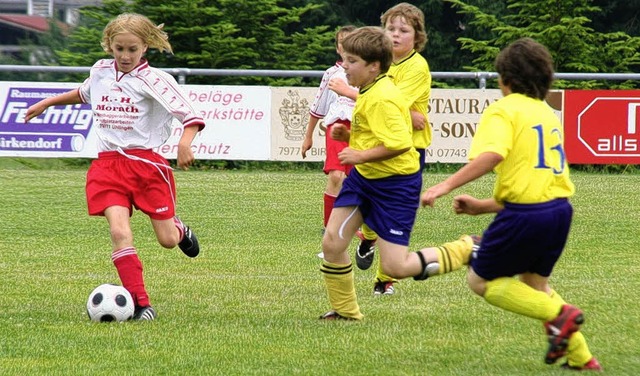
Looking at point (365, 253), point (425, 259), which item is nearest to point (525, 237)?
point (425, 259)

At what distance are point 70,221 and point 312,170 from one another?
22.3 ft

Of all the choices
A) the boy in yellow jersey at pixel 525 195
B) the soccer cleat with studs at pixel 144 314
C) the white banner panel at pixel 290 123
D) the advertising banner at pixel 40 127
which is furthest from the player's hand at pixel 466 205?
the advertising banner at pixel 40 127

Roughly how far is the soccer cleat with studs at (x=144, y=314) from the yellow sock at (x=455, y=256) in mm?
1657

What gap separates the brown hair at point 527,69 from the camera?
5312 millimetres

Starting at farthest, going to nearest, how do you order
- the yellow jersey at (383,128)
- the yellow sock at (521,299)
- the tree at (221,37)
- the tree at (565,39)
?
the tree at (565,39), the tree at (221,37), the yellow jersey at (383,128), the yellow sock at (521,299)

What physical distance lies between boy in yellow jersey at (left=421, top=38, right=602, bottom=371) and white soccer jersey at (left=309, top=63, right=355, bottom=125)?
14.4 feet

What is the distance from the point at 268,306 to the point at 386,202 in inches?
49.7

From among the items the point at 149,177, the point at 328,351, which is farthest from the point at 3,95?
the point at 328,351

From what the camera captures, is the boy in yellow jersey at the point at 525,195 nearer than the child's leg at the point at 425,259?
Yes

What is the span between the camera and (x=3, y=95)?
1739cm

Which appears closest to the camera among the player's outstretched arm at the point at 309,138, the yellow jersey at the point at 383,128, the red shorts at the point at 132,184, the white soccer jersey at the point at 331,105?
the yellow jersey at the point at 383,128

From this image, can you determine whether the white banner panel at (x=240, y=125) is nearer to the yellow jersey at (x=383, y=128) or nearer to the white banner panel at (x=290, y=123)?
the white banner panel at (x=290, y=123)

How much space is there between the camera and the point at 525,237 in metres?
5.18

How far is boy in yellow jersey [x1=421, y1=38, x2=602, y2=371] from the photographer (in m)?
5.16
